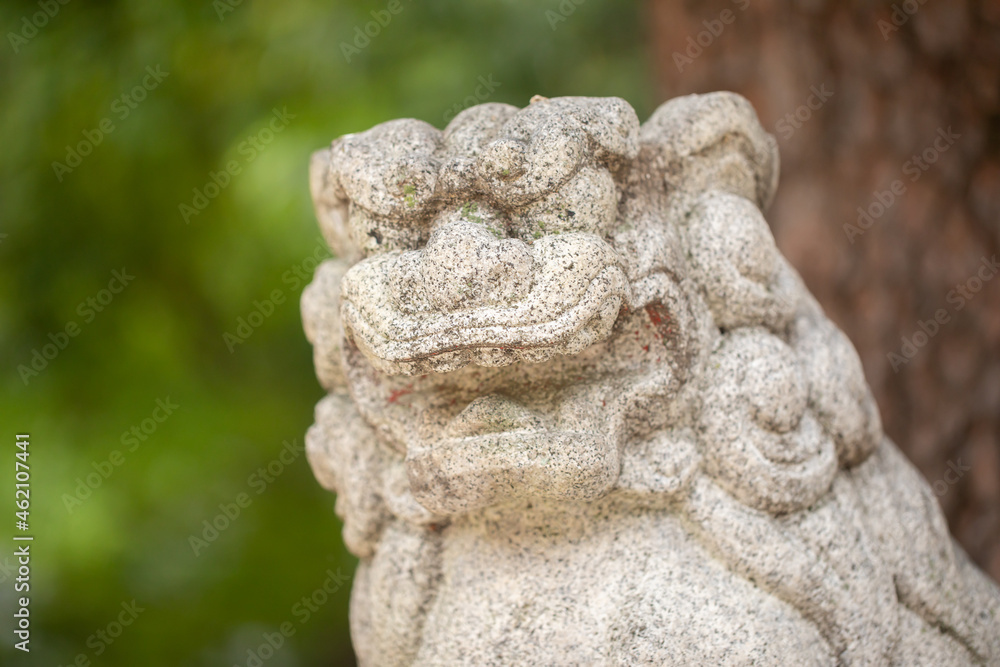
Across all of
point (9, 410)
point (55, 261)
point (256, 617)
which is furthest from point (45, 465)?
point (256, 617)

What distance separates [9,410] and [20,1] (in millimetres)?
1436

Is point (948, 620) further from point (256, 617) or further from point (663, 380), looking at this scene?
point (256, 617)

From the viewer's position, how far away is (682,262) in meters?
1.47

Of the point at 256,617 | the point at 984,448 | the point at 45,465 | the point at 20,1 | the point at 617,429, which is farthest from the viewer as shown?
the point at 256,617
